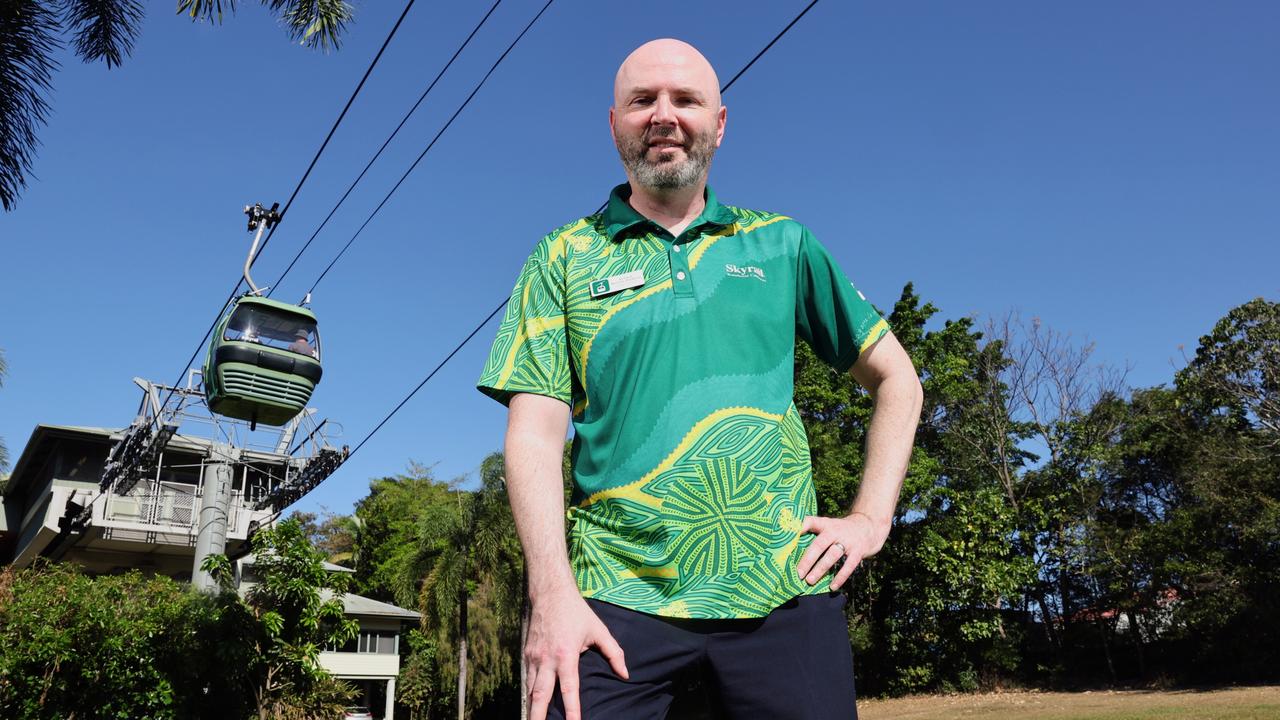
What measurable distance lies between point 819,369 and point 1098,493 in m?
12.8

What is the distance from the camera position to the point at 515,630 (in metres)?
37.2

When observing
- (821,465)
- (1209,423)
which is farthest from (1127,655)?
(821,465)

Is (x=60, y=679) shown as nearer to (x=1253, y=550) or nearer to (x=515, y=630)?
(x=515, y=630)

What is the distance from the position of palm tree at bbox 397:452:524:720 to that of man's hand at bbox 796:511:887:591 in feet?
101

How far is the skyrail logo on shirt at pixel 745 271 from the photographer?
69.1 inches

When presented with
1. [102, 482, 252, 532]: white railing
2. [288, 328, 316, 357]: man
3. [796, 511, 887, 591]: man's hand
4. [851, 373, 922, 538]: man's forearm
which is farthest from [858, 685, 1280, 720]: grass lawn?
[102, 482, 252, 532]: white railing

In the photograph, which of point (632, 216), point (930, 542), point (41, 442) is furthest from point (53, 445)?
point (632, 216)

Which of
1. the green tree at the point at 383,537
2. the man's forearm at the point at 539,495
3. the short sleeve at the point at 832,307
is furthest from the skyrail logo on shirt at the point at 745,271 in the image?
the green tree at the point at 383,537

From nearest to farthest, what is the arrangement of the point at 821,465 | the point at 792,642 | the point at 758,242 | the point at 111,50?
the point at 792,642 < the point at 758,242 < the point at 111,50 < the point at 821,465

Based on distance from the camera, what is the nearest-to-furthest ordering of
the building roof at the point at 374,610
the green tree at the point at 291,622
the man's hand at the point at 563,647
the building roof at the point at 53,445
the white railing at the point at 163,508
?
1. the man's hand at the point at 563,647
2. the green tree at the point at 291,622
3. the white railing at the point at 163,508
4. the building roof at the point at 53,445
5. the building roof at the point at 374,610

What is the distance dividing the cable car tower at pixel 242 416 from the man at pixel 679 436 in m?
14.4

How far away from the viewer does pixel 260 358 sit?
14.9 m

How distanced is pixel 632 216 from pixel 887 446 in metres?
0.68

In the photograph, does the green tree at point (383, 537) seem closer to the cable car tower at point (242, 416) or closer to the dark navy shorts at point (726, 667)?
the cable car tower at point (242, 416)
